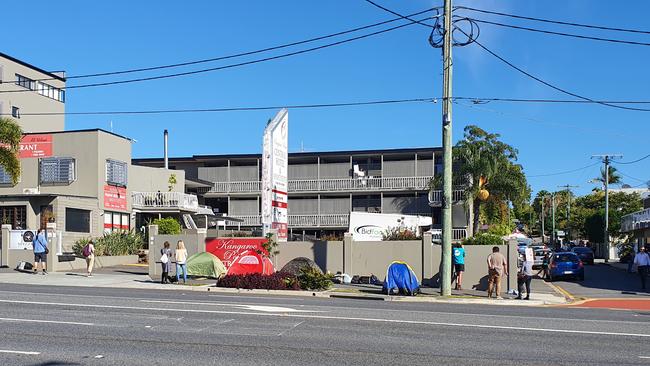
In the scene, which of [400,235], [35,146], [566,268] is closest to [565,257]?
[566,268]

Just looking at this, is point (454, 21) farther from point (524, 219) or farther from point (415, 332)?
point (524, 219)

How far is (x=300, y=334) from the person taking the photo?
1180 centimetres

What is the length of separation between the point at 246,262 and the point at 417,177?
83.9ft

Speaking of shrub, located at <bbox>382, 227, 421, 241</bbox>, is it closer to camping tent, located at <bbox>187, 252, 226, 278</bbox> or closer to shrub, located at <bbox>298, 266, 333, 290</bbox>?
shrub, located at <bbox>298, 266, 333, 290</bbox>

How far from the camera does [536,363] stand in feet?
31.2

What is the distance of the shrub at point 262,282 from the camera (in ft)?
74.7

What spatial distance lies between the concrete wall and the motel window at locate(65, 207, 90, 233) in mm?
4992

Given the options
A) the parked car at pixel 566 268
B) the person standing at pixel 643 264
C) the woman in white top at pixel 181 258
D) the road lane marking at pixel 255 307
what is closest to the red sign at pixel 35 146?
the woman in white top at pixel 181 258

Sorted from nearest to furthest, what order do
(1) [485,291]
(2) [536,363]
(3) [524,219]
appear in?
(2) [536,363], (1) [485,291], (3) [524,219]

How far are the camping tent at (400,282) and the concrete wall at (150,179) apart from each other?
23.8 m

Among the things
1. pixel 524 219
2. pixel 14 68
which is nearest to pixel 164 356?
pixel 14 68

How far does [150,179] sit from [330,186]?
13.9 metres

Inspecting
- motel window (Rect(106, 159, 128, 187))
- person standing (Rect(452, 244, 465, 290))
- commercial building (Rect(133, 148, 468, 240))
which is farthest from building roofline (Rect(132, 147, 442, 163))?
person standing (Rect(452, 244, 465, 290))

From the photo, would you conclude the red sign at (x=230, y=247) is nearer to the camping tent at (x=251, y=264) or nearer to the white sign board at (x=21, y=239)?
the camping tent at (x=251, y=264)
